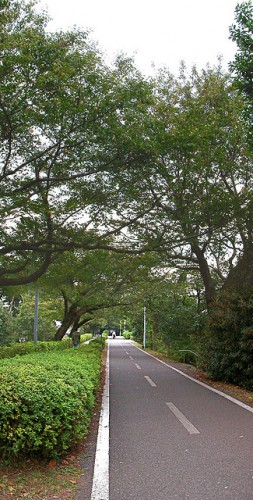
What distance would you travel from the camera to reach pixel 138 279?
2342cm

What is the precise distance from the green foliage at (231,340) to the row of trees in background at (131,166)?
4 cm

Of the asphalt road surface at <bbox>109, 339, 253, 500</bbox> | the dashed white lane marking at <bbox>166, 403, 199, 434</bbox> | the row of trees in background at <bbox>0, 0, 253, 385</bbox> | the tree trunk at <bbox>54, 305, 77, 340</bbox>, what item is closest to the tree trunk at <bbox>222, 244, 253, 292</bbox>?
the row of trees in background at <bbox>0, 0, 253, 385</bbox>

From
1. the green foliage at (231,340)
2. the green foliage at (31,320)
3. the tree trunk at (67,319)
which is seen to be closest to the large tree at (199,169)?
the green foliage at (231,340)

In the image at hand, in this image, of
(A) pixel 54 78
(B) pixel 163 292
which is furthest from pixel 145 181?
(B) pixel 163 292

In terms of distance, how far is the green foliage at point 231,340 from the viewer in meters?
11.1

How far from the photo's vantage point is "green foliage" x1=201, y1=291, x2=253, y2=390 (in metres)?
11.1

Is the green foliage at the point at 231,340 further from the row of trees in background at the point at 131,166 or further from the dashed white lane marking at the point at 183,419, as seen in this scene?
the dashed white lane marking at the point at 183,419

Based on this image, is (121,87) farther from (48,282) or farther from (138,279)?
(138,279)

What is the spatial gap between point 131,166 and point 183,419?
21.3 ft

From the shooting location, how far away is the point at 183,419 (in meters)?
6.98

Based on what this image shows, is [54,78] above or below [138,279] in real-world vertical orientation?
above

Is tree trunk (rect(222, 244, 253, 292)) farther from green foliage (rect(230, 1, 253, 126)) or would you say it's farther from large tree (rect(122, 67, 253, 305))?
green foliage (rect(230, 1, 253, 126))

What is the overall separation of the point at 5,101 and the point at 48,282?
12454 mm

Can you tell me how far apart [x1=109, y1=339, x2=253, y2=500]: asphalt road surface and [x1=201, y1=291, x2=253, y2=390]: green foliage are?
2.17m
